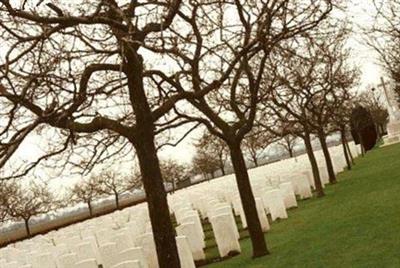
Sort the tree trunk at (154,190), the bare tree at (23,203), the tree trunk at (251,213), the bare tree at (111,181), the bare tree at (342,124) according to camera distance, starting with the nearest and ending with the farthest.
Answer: the tree trunk at (154,190), the tree trunk at (251,213), the bare tree at (342,124), the bare tree at (23,203), the bare tree at (111,181)

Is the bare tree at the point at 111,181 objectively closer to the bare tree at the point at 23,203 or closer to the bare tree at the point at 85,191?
the bare tree at the point at 85,191

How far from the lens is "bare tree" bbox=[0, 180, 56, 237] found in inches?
1945

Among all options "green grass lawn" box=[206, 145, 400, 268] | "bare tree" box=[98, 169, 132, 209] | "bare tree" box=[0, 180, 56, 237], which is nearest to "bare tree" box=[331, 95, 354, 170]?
"green grass lawn" box=[206, 145, 400, 268]

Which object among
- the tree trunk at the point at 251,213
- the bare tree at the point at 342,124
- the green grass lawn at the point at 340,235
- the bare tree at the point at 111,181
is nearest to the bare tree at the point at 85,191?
the bare tree at the point at 111,181

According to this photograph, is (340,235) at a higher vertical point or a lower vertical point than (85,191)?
lower

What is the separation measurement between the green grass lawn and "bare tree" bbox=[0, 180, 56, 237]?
103 feet

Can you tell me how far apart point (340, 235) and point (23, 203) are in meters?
49.6

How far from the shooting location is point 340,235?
429 inches

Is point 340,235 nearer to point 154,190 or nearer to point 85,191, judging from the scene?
point 154,190

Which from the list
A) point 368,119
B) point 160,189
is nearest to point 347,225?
point 160,189

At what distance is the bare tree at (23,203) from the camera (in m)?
49.4

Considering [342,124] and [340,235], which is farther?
[342,124]

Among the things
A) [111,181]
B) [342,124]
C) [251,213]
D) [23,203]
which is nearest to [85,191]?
[111,181]

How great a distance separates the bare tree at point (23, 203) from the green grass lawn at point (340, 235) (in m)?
31.3
